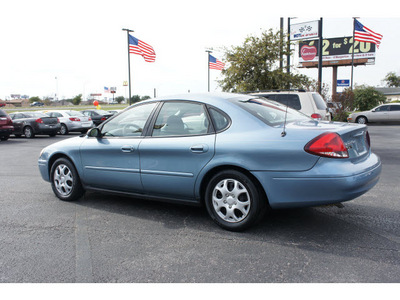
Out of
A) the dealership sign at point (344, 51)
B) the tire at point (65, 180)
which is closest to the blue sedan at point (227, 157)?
the tire at point (65, 180)

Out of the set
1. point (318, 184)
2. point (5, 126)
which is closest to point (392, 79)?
point (5, 126)

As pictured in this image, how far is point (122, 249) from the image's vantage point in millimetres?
3512

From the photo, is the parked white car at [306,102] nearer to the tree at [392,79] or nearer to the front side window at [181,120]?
the front side window at [181,120]

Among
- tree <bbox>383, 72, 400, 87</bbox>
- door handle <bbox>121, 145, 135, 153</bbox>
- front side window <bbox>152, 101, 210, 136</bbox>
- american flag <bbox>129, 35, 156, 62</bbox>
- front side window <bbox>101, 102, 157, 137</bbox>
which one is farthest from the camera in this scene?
tree <bbox>383, 72, 400, 87</bbox>

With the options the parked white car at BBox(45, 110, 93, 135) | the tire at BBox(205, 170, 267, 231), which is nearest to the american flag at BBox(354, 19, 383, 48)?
the parked white car at BBox(45, 110, 93, 135)

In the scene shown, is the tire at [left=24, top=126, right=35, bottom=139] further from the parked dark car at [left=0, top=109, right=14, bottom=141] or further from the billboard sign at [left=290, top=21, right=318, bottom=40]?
the billboard sign at [left=290, top=21, right=318, bottom=40]

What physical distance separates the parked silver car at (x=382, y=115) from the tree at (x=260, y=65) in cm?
918

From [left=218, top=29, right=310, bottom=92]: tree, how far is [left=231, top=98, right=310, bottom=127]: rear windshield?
1275 centimetres

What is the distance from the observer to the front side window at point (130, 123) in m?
4.64

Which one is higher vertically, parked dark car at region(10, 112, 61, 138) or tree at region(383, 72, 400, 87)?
tree at region(383, 72, 400, 87)

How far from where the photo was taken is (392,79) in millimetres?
102375

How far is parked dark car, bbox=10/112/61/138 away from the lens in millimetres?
18234
